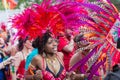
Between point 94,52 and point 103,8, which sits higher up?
point 103,8

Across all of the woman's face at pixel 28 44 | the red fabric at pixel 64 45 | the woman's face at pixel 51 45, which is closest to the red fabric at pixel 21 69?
the woman's face at pixel 28 44

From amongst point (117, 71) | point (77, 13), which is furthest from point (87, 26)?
point (117, 71)

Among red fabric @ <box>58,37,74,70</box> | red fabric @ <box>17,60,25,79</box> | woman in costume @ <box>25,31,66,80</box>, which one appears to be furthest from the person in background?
woman in costume @ <box>25,31,66,80</box>

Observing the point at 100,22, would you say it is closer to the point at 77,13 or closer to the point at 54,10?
the point at 77,13

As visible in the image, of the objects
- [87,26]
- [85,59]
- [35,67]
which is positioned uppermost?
[87,26]

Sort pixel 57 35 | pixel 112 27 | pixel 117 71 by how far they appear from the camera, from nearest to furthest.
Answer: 1. pixel 117 71
2. pixel 112 27
3. pixel 57 35

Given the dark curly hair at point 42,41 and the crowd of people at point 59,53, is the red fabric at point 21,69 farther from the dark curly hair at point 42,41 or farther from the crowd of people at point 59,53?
the dark curly hair at point 42,41

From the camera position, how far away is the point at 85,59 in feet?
16.6

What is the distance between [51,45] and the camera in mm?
5898

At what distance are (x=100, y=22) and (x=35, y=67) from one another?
135 cm

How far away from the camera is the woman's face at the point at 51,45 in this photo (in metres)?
5.90

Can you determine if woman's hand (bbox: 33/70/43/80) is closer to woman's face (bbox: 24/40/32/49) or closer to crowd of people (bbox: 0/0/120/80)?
crowd of people (bbox: 0/0/120/80)

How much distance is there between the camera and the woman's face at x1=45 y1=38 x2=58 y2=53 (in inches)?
232

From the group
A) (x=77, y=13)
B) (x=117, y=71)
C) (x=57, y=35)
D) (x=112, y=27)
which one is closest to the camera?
(x=117, y=71)
